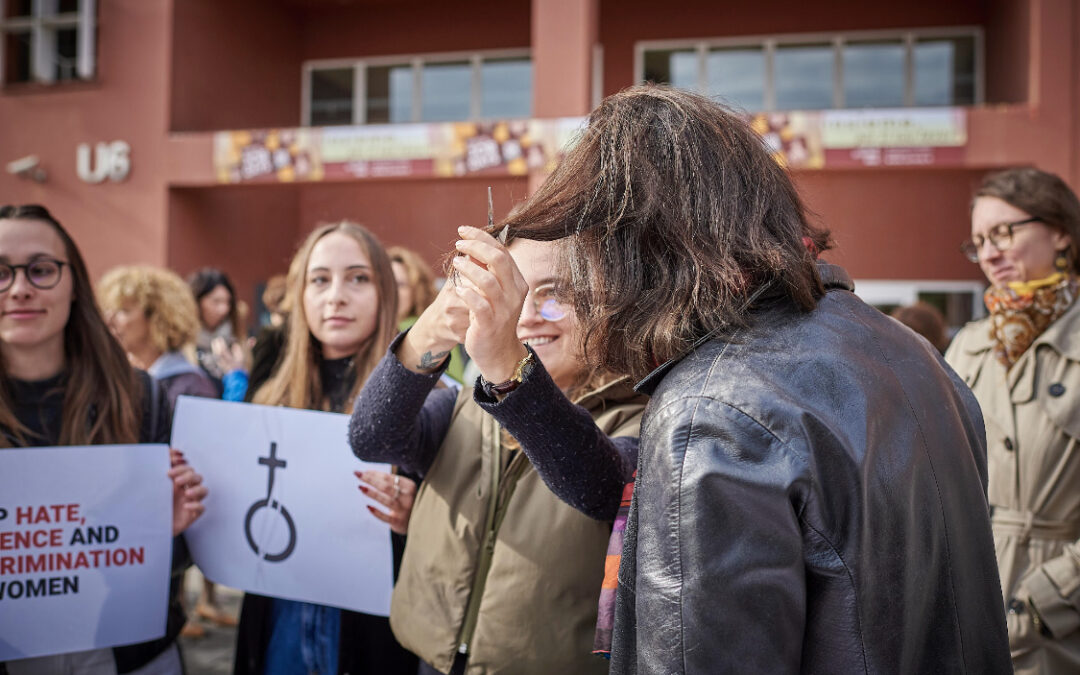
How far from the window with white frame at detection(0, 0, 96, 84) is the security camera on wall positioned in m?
1.34

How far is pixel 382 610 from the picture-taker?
2.33 meters

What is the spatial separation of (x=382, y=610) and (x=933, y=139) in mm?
9294

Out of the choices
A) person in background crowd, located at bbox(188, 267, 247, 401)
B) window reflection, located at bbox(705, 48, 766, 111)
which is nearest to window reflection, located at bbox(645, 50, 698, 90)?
window reflection, located at bbox(705, 48, 766, 111)

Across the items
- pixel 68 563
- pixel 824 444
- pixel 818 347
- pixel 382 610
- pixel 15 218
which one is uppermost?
pixel 15 218

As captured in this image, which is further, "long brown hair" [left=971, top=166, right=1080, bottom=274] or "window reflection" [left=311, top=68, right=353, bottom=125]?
"window reflection" [left=311, top=68, right=353, bottom=125]

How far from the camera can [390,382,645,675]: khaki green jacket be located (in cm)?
170

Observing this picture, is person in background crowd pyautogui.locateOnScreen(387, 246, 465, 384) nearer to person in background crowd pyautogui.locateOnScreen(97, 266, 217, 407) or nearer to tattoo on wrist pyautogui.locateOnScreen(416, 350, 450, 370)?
person in background crowd pyautogui.locateOnScreen(97, 266, 217, 407)

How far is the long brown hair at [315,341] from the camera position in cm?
271

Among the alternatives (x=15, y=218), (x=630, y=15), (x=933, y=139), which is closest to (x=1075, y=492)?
(x=15, y=218)

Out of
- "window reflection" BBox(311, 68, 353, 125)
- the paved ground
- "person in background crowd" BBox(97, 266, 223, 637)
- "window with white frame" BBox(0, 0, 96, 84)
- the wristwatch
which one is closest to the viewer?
the wristwatch

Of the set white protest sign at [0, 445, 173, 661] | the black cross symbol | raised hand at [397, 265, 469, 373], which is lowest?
white protest sign at [0, 445, 173, 661]

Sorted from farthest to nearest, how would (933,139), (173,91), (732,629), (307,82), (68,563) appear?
(307,82)
(173,91)
(933,139)
(68,563)
(732,629)

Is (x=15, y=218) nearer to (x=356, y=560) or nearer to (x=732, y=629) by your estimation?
(x=356, y=560)

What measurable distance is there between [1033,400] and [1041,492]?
27cm
